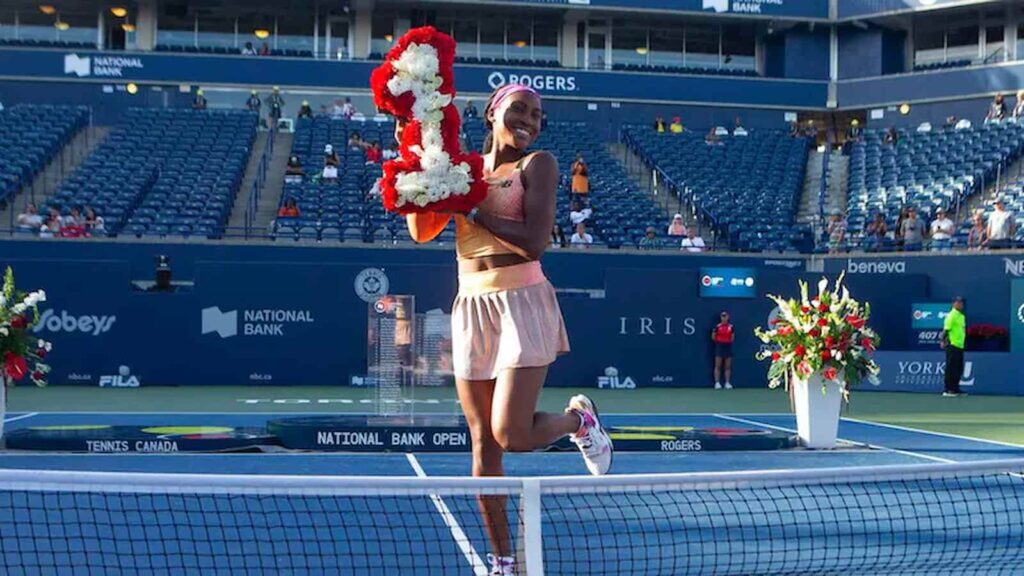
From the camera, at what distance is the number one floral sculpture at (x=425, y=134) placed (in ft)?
17.7

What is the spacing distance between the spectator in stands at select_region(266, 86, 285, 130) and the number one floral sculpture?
96.9 feet

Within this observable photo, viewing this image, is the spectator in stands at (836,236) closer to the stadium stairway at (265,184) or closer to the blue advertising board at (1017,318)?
the blue advertising board at (1017,318)

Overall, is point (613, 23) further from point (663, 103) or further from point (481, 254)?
point (481, 254)

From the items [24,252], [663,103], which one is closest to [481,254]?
[24,252]

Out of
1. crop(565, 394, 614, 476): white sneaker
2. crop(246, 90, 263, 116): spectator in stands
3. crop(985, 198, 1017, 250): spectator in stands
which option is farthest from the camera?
crop(246, 90, 263, 116): spectator in stands

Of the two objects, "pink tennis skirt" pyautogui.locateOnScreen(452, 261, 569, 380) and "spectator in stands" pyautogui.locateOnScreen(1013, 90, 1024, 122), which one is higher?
"spectator in stands" pyautogui.locateOnScreen(1013, 90, 1024, 122)

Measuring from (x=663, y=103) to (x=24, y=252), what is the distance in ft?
71.0

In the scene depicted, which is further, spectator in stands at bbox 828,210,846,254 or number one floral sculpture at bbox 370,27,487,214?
spectator in stands at bbox 828,210,846,254

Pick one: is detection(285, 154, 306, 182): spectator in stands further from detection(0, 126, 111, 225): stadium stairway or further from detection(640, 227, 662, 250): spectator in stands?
detection(640, 227, 662, 250): spectator in stands

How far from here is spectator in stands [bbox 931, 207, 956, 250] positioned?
25.5m

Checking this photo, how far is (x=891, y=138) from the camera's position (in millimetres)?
36719

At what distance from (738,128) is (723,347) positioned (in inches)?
685

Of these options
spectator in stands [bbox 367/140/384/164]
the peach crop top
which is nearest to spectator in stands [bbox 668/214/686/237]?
spectator in stands [bbox 367/140/384/164]

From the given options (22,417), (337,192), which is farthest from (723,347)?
(22,417)
